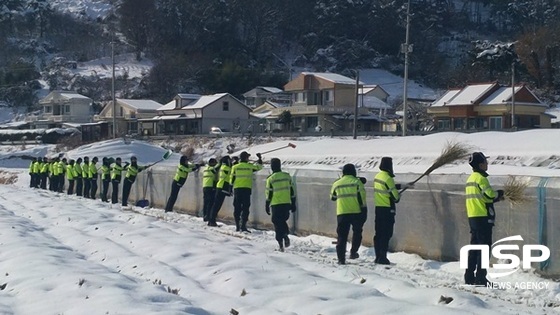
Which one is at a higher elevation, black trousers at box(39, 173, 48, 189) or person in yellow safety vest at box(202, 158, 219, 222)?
person in yellow safety vest at box(202, 158, 219, 222)

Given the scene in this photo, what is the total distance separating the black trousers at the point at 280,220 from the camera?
15.6m

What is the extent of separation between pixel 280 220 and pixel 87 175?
18.2 m

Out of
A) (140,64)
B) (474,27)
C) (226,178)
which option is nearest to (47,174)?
(226,178)

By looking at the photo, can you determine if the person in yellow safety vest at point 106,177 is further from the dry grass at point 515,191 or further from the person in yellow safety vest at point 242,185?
the dry grass at point 515,191

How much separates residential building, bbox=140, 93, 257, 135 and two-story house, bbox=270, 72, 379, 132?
192 inches

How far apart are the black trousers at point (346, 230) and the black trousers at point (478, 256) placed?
2.55 m

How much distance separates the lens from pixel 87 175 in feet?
106

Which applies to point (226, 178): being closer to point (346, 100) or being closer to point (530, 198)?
point (530, 198)

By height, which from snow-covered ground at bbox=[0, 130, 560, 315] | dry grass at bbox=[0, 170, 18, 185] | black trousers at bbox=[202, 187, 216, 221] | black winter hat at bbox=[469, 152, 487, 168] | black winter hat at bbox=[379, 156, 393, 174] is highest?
black winter hat at bbox=[469, 152, 487, 168]

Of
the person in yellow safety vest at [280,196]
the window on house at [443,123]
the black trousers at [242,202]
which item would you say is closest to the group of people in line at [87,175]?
the black trousers at [242,202]

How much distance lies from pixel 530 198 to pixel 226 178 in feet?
30.4

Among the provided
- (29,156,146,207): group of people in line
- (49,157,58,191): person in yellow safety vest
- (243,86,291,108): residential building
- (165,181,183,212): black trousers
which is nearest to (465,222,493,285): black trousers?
(165,181,183,212): black trousers

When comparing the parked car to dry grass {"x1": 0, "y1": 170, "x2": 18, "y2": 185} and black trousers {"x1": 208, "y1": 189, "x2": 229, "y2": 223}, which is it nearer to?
dry grass {"x1": 0, "y1": 170, "x2": 18, "y2": 185}

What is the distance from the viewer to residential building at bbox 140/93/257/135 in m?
87.1
